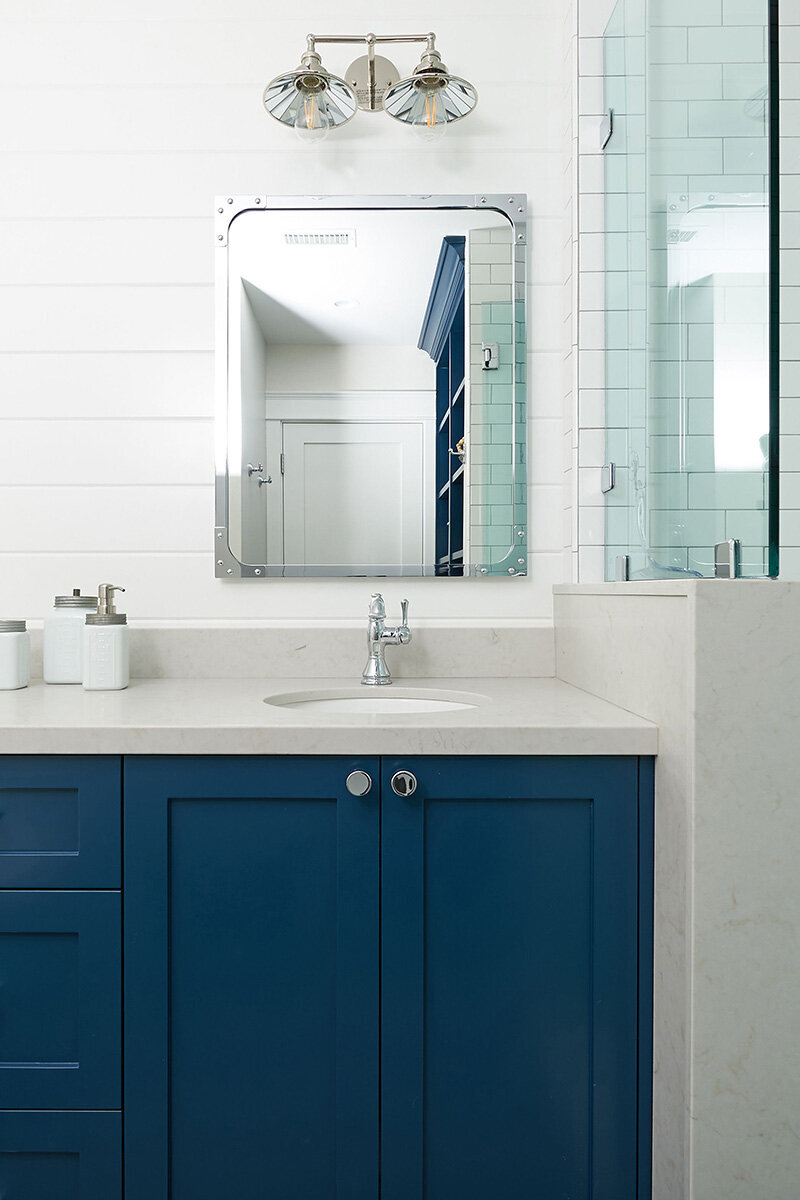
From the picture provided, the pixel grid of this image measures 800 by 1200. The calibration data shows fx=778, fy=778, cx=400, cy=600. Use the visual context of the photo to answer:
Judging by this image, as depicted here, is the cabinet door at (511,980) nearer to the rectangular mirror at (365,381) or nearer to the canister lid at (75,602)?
the rectangular mirror at (365,381)

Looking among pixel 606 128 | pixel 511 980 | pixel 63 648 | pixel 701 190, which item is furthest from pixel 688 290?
pixel 63 648

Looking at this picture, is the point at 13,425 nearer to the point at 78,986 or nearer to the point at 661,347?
the point at 78,986

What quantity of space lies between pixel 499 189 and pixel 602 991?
4.87 feet

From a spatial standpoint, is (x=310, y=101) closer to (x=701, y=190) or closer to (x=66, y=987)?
(x=701, y=190)

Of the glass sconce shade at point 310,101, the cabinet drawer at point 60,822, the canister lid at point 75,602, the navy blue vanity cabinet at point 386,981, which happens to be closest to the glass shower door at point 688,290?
the navy blue vanity cabinet at point 386,981

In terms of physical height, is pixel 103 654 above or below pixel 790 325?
below

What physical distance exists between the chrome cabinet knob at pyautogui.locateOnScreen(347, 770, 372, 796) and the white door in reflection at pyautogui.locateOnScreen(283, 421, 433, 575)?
0.66 m

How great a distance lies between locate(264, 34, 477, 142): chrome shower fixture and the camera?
1.47 metres

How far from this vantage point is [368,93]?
61.6 inches

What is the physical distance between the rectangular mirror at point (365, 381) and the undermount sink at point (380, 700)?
0.26m

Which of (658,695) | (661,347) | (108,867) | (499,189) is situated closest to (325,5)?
(499,189)

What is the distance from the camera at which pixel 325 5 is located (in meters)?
1.60

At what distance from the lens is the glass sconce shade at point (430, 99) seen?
1.48 metres

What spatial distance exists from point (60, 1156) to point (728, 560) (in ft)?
3.80
